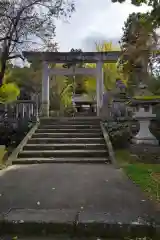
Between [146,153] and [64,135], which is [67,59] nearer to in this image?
[64,135]

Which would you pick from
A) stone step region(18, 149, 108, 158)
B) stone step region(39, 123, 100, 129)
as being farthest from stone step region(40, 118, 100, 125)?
stone step region(18, 149, 108, 158)

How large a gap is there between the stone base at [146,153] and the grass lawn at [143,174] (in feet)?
0.63

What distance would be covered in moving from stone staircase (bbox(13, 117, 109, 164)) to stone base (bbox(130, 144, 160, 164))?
36.0 inches

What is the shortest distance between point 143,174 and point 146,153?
2080mm

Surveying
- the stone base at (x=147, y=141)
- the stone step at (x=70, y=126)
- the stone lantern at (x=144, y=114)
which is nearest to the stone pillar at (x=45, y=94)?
the stone step at (x=70, y=126)

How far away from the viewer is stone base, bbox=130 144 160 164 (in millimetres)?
7949

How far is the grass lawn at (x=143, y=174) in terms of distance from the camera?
4746 millimetres

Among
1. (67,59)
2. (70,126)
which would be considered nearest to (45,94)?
(67,59)

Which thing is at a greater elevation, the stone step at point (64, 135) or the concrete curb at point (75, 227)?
the stone step at point (64, 135)

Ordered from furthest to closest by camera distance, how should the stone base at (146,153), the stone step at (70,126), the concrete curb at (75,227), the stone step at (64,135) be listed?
the stone step at (70,126) < the stone step at (64,135) < the stone base at (146,153) < the concrete curb at (75,227)

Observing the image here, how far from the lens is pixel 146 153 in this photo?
26.6 feet

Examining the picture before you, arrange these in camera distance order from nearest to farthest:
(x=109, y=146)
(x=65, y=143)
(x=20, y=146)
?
→ (x=109, y=146), (x=20, y=146), (x=65, y=143)

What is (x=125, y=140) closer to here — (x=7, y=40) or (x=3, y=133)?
(x=3, y=133)

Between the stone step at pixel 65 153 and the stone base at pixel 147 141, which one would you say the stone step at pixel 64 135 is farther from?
the stone base at pixel 147 141
